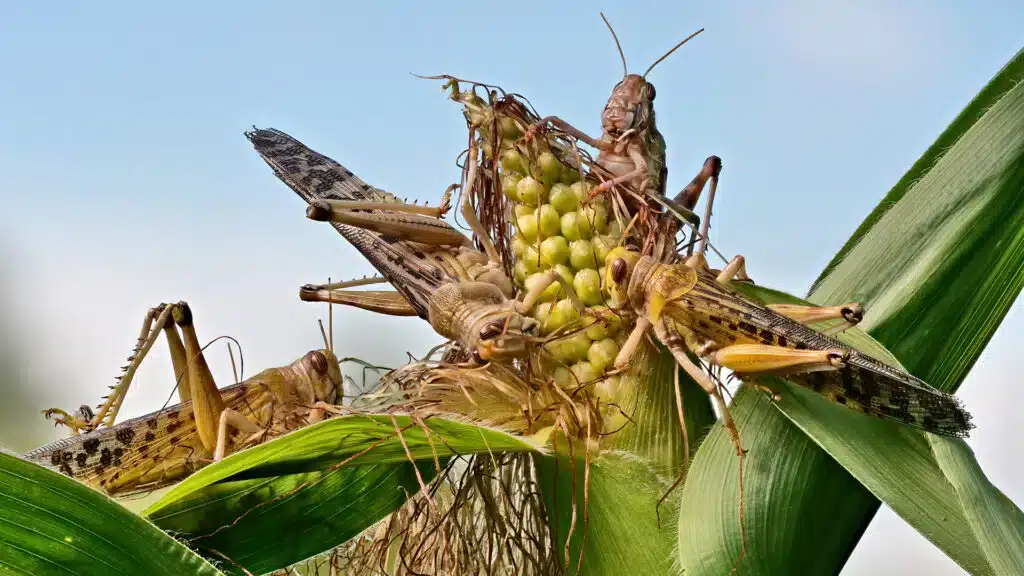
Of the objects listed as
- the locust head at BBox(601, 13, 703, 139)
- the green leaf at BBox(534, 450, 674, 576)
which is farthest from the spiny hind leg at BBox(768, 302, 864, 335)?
the locust head at BBox(601, 13, 703, 139)

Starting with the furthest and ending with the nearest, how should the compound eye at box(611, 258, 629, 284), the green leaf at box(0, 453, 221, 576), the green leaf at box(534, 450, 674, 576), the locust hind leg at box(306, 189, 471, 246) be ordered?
the locust hind leg at box(306, 189, 471, 246)
the compound eye at box(611, 258, 629, 284)
the green leaf at box(534, 450, 674, 576)
the green leaf at box(0, 453, 221, 576)

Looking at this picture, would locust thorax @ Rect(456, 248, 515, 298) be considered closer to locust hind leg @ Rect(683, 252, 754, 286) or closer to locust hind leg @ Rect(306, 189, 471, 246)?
locust hind leg @ Rect(306, 189, 471, 246)

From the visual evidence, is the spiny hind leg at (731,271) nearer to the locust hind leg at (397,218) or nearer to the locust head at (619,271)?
the locust head at (619,271)

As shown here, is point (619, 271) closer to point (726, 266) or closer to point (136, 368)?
point (726, 266)

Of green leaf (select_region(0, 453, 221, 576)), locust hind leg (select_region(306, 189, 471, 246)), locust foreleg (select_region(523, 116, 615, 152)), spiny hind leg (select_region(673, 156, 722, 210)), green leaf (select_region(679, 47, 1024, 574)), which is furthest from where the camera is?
Answer: locust hind leg (select_region(306, 189, 471, 246))

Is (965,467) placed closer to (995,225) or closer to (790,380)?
(790,380)

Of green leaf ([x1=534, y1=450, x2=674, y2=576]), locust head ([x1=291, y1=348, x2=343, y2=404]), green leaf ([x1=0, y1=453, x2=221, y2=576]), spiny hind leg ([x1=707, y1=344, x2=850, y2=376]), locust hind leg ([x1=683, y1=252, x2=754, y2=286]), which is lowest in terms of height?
locust head ([x1=291, y1=348, x2=343, y2=404])
